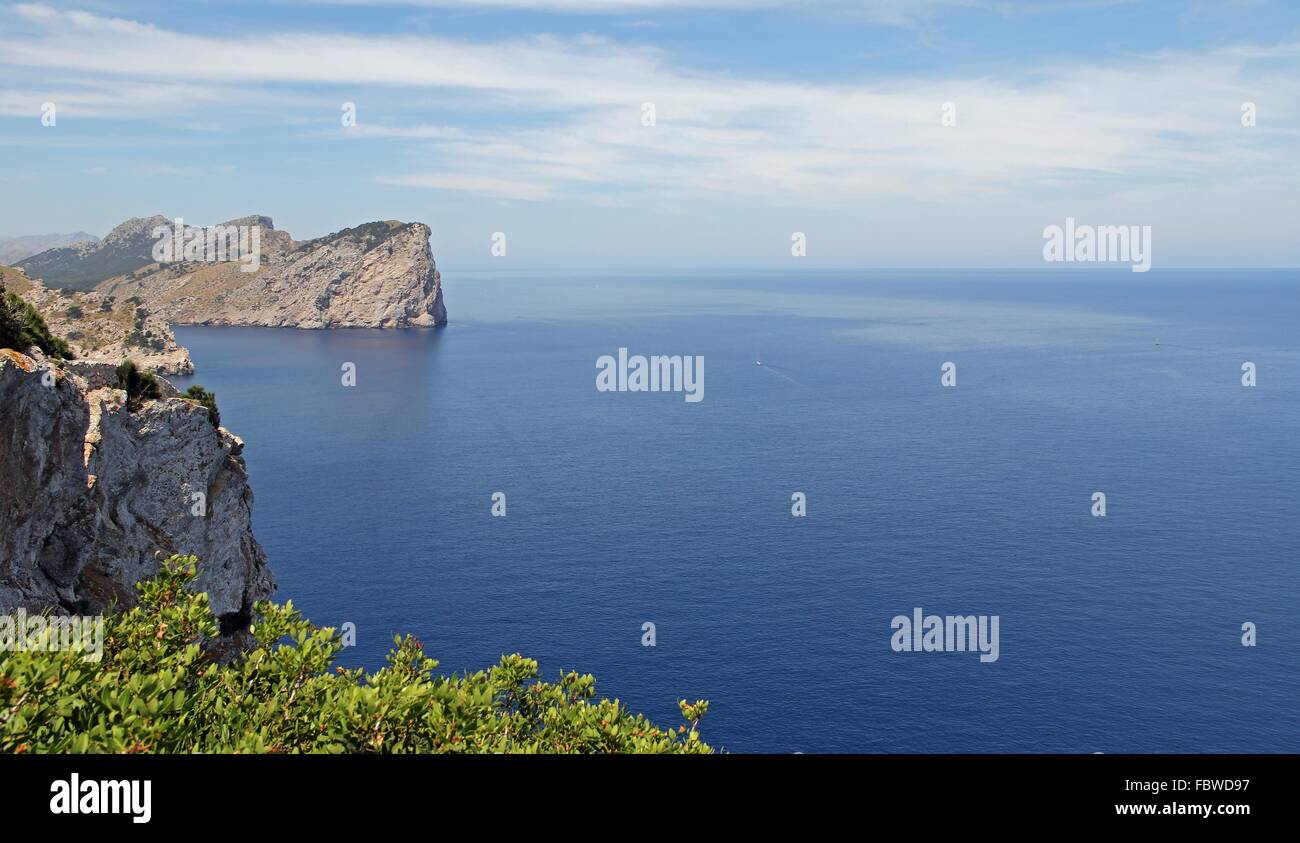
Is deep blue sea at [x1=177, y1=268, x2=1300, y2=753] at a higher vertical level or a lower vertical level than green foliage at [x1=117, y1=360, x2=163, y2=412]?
lower

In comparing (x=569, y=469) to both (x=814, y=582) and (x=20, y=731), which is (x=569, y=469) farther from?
(x=20, y=731)

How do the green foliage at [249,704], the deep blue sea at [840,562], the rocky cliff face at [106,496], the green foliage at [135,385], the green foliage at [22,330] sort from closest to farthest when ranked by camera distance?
1. the green foliage at [249,704]
2. the rocky cliff face at [106,496]
3. the green foliage at [22,330]
4. the green foliage at [135,385]
5. the deep blue sea at [840,562]

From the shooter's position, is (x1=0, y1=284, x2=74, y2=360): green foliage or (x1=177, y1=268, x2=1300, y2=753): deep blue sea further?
(x1=177, y1=268, x2=1300, y2=753): deep blue sea

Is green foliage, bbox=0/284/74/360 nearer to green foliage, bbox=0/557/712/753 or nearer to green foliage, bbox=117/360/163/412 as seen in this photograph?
green foliage, bbox=117/360/163/412

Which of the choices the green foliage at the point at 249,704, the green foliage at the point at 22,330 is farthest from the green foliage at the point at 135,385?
the green foliage at the point at 249,704

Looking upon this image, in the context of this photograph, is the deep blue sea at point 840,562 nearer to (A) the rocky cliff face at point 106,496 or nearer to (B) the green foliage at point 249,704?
(A) the rocky cliff face at point 106,496

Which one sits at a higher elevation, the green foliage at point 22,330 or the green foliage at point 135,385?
the green foliage at point 22,330

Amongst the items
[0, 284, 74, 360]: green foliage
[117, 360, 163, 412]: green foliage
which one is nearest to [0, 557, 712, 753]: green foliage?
[0, 284, 74, 360]: green foliage
